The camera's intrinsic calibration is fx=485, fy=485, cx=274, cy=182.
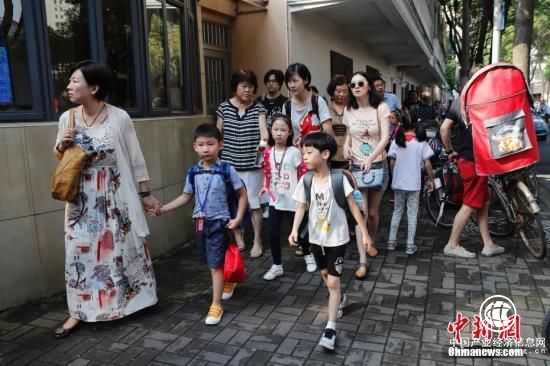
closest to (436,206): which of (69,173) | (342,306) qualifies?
(342,306)

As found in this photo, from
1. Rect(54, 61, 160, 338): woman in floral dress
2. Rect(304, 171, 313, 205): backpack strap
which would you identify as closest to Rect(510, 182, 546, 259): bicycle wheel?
Rect(304, 171, 313, 205): backpack strap

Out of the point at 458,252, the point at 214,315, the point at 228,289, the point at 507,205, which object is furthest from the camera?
the point at 507,205

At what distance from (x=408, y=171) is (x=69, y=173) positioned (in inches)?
127

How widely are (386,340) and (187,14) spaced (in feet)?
14.7

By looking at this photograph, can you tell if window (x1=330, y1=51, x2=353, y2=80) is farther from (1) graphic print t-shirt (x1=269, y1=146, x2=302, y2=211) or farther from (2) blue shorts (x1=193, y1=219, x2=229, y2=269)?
(2) blue shorts (x1=193, y1=219, x2=229, y2=269)

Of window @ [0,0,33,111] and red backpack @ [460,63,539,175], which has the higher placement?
window @ [0,0,33,111]

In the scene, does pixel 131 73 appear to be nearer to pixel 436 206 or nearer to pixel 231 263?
pixel 231 263

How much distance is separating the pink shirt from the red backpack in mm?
842

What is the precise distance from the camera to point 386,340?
128 inches

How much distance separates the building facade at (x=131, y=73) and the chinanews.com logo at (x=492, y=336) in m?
3.17

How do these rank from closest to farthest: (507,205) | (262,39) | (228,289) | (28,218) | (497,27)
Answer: (28,218) < (228,289) < (507,205) < (262,39) < (497,27)

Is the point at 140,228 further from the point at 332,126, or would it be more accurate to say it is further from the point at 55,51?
the point at 332,126

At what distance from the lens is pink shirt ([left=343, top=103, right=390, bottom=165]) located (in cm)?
454

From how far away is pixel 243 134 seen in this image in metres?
5.03
